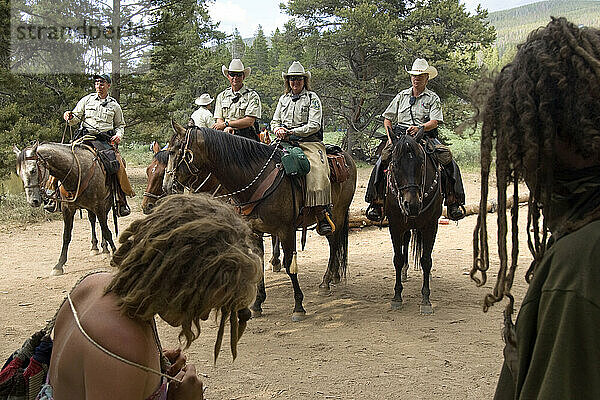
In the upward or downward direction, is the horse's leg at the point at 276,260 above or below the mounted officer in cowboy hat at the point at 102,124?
below

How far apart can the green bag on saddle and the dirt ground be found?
5.42ft

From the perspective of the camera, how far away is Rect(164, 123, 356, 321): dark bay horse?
5.80 meters

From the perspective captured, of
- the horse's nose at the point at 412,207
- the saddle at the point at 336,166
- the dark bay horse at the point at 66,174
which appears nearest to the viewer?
the horse's nose at the point at 412,207

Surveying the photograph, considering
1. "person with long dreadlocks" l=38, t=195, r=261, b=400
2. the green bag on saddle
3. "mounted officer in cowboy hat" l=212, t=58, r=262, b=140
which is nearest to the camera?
"person with long dreadlocks" l=38, t=195, r=261, b=400

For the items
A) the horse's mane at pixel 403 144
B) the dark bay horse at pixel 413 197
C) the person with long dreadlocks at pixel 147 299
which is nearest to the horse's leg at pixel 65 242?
the dark bay horse at pixel 413 197

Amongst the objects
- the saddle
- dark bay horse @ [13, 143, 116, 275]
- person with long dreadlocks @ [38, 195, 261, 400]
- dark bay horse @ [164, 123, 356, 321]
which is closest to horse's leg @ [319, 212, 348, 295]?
the saddle

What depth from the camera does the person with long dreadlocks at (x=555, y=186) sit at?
1139 millimetres

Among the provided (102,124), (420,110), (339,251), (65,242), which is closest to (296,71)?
(420,110)

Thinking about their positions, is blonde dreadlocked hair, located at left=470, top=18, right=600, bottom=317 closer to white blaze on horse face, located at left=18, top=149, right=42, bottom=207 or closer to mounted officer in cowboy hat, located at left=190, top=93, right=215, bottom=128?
white blaze on horse face, located at left=18, top=149, right=42, bottom=207

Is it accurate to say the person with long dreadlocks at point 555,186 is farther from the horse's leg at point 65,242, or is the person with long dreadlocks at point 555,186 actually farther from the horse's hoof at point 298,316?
the horse's leg at point 65,242

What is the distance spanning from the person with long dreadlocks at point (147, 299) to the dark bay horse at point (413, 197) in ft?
14.5

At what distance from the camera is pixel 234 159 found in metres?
5.98

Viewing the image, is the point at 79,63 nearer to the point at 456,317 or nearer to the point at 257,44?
the point at 456,317

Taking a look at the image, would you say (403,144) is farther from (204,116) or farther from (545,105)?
(204,116)
